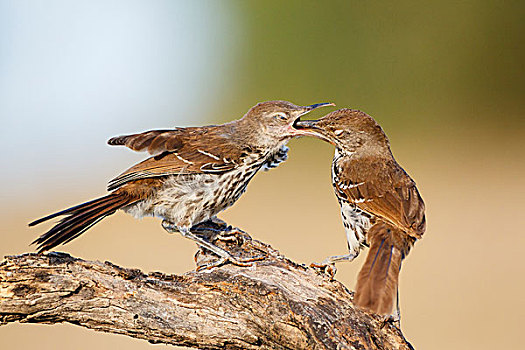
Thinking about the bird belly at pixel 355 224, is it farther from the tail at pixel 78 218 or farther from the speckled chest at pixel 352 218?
the tail at pixel 78 218

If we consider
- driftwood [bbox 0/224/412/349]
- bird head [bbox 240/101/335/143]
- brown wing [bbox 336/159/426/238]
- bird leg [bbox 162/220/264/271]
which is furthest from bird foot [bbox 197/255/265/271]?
bird head [bbox 240/101/335/143]

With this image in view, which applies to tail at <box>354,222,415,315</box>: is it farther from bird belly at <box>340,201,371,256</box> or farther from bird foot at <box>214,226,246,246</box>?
bird foot at <box>214,226,246,246</box>

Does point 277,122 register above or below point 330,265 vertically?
above

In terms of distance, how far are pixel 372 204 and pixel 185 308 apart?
1.57 metres

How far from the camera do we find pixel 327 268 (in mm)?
4461

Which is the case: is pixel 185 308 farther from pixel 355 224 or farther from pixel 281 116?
pixel 281 116

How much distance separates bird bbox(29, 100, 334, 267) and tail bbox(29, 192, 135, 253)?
0.02 m

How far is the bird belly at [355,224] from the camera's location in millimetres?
4466

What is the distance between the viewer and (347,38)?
1820 cm

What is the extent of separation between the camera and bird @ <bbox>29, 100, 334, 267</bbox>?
4680 mm

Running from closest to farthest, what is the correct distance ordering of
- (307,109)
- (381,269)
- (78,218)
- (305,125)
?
1. (381,269)
2. (78,218)
3. (307,109)
4. (305,125)

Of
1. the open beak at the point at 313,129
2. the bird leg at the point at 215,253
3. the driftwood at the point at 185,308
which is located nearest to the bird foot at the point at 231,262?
the bird leg at the point at 215,253

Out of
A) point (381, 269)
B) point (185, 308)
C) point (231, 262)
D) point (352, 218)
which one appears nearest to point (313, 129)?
Result: point (352, 218)

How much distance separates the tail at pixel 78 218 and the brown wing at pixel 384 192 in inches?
69.0
